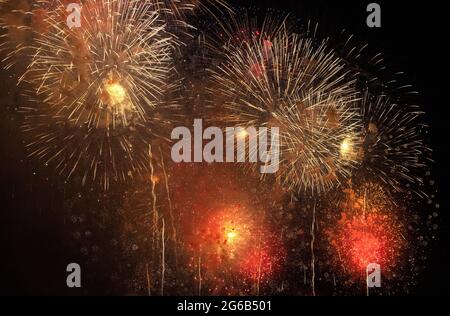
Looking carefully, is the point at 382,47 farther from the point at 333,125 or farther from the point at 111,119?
the point at 111,119

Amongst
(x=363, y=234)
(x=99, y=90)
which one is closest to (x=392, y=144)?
(x=363, y=234)

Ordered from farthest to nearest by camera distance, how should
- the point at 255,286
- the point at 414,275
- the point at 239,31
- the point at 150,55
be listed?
the point at 414,275 < the point at 255,286 < the point at 239,31 < the point at 150,55

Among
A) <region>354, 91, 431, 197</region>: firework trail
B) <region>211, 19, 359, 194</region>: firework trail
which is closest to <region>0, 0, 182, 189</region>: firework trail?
<region>211, 19, 359, 194</region>: firework trail

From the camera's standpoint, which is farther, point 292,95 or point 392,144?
point 392,144

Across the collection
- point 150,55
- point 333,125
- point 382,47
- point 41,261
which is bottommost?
point 41,261

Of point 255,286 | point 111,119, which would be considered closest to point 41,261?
point 111,119

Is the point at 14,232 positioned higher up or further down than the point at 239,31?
further down

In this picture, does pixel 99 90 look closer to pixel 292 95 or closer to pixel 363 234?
pixel 292 95
